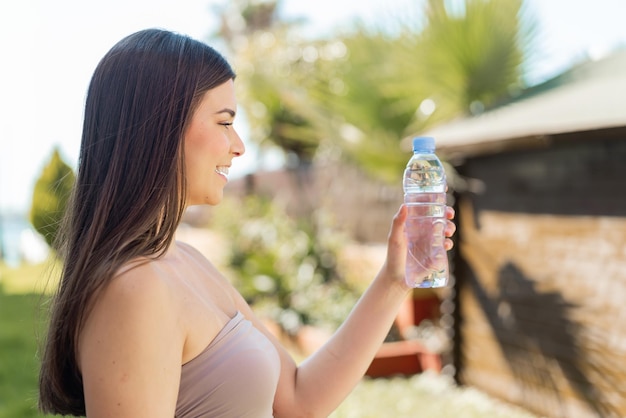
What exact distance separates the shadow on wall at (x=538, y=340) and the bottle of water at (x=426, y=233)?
9.91 ft

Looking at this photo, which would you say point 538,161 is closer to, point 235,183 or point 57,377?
point 57,377

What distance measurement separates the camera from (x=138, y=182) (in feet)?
5.20

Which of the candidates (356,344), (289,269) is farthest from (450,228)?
(289,269)

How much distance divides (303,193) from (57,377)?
430 inches

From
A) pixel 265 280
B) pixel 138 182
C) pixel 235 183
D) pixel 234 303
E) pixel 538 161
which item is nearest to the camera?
pixel 138 182

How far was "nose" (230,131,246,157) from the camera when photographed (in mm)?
1786

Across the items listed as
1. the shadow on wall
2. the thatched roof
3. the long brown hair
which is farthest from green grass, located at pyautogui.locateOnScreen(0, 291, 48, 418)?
the shadow on wall

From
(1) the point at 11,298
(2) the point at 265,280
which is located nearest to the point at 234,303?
(2) the point at 265,280

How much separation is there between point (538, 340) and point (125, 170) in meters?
4.67

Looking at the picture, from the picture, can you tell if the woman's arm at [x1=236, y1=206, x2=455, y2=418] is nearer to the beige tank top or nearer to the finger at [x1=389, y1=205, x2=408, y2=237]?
the finger at [x1=389, y1=205, x2=408, y2=237]

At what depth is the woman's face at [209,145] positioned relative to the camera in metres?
1.68

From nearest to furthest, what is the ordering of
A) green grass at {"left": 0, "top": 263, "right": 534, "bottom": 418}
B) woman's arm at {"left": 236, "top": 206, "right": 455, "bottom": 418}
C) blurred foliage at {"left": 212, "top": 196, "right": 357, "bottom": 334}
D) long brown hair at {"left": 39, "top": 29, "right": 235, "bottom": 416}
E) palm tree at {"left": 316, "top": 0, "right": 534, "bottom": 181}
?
long brown hair at {"left": 39, "top": 29, "right": 235, "bottom": 416}, woman's arm at {"left": 236, "top": 206, "right": 455, "bottom": 418}, green grass at {"left": 0, "top": 263, "right": 534, "bottom": 418}, palm tree at {"left": 316, "top": 0, "right": 534, "bottom": 181}, blurred foliage at {"left": 212, "top": 196, "right": 357, "bottom": 334}

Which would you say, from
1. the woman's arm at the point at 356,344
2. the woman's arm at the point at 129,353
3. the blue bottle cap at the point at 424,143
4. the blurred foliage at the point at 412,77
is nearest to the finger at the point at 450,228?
the woman's arm at the point at 356,344

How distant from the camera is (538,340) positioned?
5.68 m
